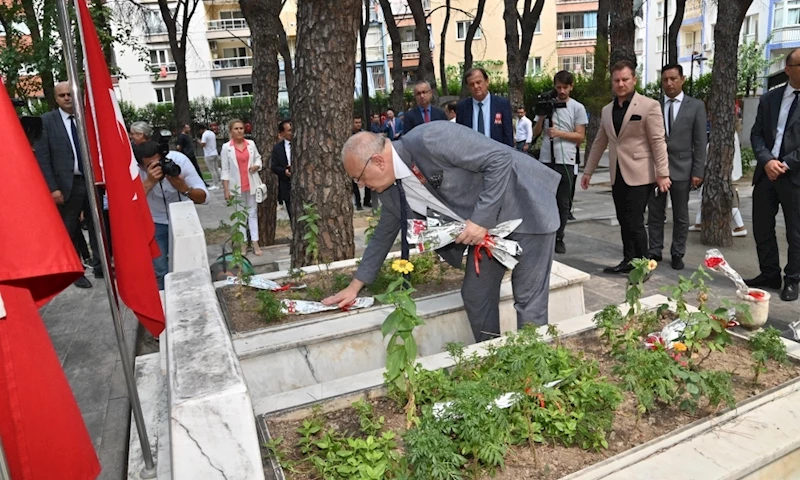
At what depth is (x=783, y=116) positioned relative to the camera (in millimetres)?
5082

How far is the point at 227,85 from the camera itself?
4956 centimetres

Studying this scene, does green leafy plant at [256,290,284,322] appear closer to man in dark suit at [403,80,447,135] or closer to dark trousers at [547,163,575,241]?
dark trousers at [547,163,575,241]

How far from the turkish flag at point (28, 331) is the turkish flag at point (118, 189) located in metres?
0.91

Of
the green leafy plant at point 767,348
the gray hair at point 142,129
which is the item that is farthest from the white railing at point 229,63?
the green leafy plant at point 767,348

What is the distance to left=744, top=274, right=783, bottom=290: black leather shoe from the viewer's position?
529cm

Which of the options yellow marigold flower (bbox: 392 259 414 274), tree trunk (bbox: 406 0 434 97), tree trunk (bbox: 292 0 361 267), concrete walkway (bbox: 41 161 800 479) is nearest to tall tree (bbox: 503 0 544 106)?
tree trunk (bbox: 406 0 434 97)

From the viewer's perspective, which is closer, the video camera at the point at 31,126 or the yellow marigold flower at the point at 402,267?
the yellow marigold flower at the point at 402,267

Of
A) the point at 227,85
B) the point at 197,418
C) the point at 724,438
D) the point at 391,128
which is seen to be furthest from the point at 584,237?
the point at 227,85

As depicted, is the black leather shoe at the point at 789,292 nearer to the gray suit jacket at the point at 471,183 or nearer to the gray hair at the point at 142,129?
the gray suit jacket at the point at 471,183

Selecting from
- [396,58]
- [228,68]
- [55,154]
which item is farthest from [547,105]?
[228,68]

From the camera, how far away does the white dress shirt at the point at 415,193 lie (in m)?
3.40

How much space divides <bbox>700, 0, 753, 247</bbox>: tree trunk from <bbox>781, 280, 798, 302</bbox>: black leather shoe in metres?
1.95

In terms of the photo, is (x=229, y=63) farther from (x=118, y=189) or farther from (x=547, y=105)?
(x=118, y=189)

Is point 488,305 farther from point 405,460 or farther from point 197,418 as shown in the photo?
point 197,418
